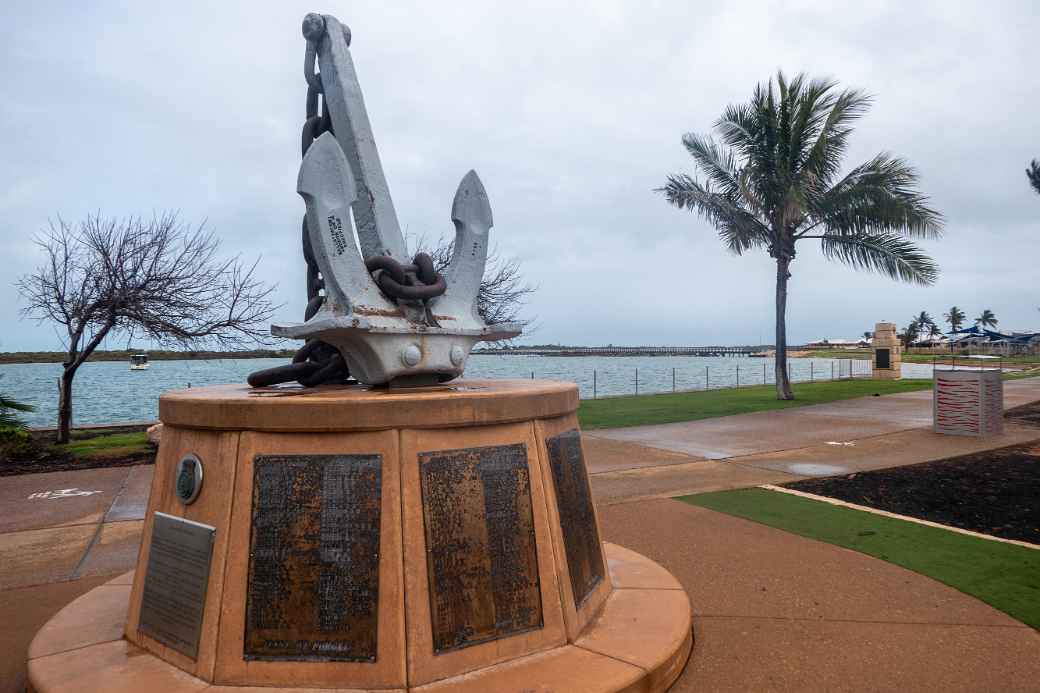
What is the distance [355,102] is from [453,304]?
70.0 inches

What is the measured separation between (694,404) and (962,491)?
1104cm

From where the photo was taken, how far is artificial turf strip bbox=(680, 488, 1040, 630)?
447 cm

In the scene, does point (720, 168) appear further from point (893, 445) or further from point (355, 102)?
point (355, 102)

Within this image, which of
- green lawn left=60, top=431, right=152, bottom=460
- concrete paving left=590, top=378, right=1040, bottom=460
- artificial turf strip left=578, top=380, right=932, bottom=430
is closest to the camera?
concrete paving left=590, top=378, right=1040, bottom=460

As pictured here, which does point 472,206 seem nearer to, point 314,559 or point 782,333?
point 314,559

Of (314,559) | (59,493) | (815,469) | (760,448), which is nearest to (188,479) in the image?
(314,559)

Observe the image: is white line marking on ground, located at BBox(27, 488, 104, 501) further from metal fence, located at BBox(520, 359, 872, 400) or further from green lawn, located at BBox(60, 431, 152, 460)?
metal fence, located at BBox(520, 359, 872, 400)

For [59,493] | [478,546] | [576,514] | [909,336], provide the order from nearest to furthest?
[478,546] → [576,514] → [59,493] → [909,336]

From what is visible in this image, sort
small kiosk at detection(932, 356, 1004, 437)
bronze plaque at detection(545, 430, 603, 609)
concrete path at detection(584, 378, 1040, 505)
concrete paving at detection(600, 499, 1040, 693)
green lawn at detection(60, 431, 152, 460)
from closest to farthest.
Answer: concrete paving at detection(600, 499, 1040, 693), bronze plaque at detection(545, 430, 603, 609), concrete path at detection(584, 378, 1040, 505), green lawn at detection(60, 431, 152, 460), small kiosk at detection(932, 356, 1004, 437)

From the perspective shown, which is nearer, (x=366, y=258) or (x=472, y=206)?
(x=472, y=206)

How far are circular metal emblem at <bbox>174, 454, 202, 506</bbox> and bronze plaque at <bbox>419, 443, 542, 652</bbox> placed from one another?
115 centimetres

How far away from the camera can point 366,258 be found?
4.86 m

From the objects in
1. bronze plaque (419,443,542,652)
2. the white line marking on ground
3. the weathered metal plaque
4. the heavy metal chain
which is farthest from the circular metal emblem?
the white line marking on ground

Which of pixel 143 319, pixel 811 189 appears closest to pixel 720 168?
pixel 811 189
